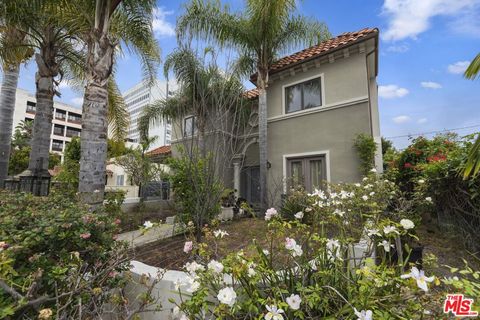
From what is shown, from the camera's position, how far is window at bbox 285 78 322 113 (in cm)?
1018

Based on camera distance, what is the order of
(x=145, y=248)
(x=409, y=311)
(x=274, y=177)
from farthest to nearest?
(x=274, y=177) → (x=145, y=248) → (x=409, y=311)

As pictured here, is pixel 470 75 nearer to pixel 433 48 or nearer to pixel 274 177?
pixel 433 48

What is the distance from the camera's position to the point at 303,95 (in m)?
10.6

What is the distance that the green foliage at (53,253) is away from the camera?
2109mm

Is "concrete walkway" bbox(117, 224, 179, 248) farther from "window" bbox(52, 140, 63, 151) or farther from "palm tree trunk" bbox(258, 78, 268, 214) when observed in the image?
"window" bbox(52, 140, 63, 151)

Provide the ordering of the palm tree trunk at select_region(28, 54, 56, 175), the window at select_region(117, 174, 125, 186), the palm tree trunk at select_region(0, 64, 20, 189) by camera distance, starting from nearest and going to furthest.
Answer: the palm tree trunk at select_region(28, 54, 56, 175) < the palm tree trunk at select_region(0, 64, 20, 189) < the window at select_region(117, 174, 125, 186)

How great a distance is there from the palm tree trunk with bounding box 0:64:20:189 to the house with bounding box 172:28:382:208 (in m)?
6.70

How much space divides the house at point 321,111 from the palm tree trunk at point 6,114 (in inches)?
264

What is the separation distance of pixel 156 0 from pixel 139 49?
7.63 ft

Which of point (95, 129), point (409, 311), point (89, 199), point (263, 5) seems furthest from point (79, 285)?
point (263, 5)

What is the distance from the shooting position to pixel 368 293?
1908 mm

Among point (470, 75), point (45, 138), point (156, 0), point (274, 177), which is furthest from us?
point (274, 177)

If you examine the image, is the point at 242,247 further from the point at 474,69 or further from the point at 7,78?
the point at 7,78

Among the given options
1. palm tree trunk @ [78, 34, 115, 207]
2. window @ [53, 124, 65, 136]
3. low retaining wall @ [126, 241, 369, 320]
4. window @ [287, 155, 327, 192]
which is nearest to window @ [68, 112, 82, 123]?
window @ [53, 124, 65, 136]
